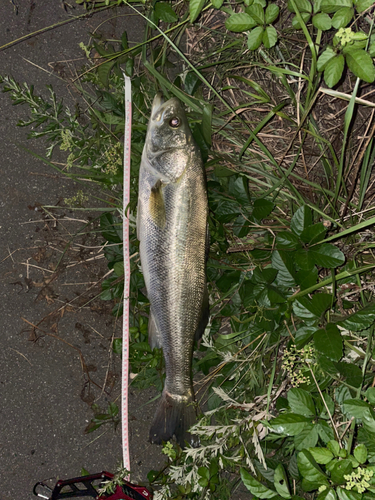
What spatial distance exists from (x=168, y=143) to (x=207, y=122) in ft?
1.24

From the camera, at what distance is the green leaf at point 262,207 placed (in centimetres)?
261

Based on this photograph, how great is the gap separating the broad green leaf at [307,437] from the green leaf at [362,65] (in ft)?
6.29

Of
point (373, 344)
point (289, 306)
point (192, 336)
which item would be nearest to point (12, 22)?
point (192, 336)

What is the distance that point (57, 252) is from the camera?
3223mm

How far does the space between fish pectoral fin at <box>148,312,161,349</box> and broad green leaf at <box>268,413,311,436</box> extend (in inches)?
40.5

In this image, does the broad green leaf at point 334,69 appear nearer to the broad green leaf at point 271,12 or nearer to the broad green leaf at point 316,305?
the broad green leaf at point 271,12

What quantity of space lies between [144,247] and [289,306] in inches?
44.5

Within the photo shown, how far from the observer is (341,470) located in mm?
1828

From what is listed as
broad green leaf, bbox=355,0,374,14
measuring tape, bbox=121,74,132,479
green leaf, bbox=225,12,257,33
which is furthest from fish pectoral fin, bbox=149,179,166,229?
broad green leaf, bbox=355,0,374,14

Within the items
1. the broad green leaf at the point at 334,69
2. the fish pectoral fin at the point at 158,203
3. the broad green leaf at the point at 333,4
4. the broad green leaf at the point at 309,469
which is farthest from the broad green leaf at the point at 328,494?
the broad green leaf at the point at 333,4

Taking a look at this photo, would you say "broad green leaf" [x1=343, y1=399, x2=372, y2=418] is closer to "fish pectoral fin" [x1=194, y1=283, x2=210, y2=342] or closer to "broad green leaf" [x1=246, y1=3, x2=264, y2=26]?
"fish pectoral fin" [x1=194, y1=283, x2=210, y2=342]

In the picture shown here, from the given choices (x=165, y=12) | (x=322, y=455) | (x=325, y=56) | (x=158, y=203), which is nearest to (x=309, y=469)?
(x=322, y=455)

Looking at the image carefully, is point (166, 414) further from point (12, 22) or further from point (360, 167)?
point (12, 22)

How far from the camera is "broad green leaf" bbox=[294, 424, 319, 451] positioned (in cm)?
211
